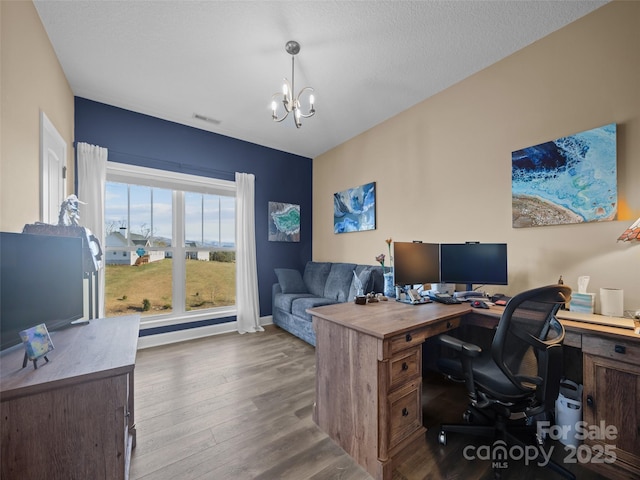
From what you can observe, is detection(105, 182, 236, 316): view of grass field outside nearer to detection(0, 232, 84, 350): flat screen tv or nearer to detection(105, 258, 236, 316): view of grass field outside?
detection(105, 258, 236, 316): view of grass field outside

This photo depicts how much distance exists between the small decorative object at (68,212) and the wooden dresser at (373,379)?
6.30ft

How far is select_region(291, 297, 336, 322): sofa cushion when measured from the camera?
3.33 m

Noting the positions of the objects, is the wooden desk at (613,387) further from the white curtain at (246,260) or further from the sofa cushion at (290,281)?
the white curtain at (246,260)

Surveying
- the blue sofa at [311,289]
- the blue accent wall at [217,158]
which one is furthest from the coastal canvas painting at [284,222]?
the blue sofa at [311,289]

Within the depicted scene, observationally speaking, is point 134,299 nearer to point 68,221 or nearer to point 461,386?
point 68,221

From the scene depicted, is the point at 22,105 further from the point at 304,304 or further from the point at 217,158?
the point at 304,304

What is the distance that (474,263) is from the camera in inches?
90.0

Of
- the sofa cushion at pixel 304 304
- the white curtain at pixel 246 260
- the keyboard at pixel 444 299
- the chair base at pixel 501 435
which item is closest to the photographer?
the chair base at pixel 501 435

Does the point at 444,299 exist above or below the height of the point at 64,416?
above

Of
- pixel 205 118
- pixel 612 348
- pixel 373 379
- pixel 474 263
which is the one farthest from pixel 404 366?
pixel 205 118

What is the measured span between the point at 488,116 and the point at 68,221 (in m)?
3.81

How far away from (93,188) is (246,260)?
2.04m

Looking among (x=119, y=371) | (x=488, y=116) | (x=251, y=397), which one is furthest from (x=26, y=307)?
(x=488, y=116)

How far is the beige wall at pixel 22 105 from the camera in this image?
141 cm
